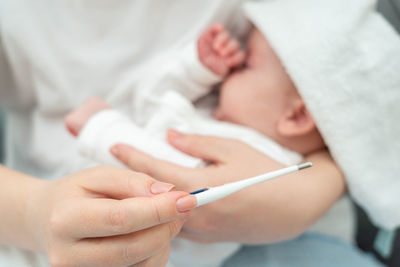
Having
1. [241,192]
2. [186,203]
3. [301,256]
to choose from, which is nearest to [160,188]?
[186,203]

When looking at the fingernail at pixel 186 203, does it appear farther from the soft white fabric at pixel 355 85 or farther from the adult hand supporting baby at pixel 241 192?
the soft white fabric at pixel 355 85

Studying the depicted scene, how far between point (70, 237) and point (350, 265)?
655 mm

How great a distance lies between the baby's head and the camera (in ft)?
2.39

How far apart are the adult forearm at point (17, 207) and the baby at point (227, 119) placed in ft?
0.44

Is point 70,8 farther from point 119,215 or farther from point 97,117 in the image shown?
point 119,215

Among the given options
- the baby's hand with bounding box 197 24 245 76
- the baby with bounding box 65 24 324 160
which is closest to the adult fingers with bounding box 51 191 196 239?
the baby with bounding box 65 24 324 160

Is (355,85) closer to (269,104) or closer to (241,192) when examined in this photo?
(269,104)

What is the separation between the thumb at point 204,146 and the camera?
631 mm

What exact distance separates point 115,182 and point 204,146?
8.5 inches

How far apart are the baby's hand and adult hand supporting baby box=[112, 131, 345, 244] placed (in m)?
0.23

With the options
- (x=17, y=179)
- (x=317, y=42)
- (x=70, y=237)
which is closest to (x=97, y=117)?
(x=17, y=179)

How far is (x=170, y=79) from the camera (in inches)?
33.0

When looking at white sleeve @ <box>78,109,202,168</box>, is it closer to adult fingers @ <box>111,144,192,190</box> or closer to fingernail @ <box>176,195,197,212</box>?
adult fingers @ <box>111,144,192,190</box>

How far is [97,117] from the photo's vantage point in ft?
2.24
